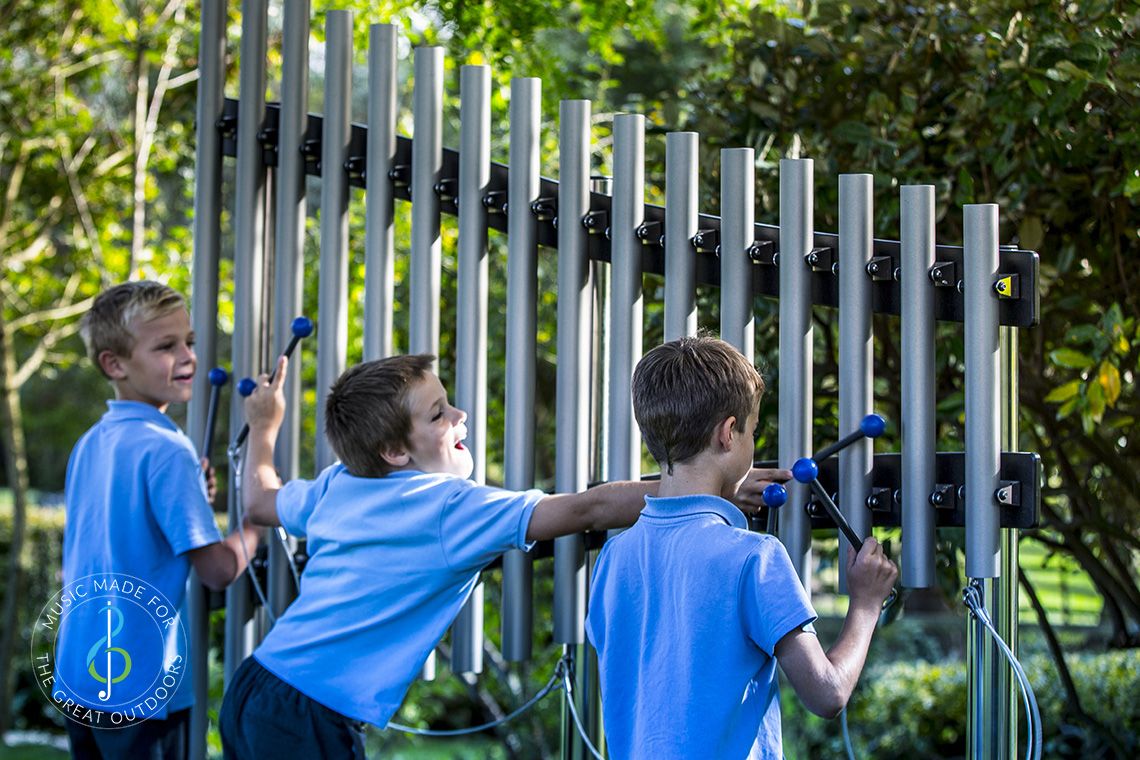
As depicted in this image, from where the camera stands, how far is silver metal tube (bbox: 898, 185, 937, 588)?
9.75ft

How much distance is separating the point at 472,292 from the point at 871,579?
4.84 feet

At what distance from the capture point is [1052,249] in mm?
4426

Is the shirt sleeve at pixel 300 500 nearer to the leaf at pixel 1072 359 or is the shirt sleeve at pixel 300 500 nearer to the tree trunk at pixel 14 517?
the leaf at pixel 1072 359

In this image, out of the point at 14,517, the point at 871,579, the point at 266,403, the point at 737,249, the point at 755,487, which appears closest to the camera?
the point at 871,579

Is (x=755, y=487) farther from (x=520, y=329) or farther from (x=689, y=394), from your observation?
(x=520, y=329)

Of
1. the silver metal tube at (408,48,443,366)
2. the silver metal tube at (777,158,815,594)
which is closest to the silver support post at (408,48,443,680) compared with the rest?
the silver metal tube at (408,48,443,366)

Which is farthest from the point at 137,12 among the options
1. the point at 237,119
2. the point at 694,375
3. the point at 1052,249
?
the point at 694,375

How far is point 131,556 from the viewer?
11.8ft

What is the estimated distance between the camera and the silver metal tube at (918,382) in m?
2.97

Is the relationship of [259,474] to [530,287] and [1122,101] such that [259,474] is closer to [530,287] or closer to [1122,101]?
[530,287]

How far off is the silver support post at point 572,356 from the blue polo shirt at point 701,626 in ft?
2.92

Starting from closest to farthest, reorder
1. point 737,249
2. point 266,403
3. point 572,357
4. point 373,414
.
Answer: point 373,414, point 737,249, point 572,357, point 266,403

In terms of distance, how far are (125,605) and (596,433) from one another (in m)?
1.34

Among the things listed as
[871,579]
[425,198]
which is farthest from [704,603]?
[425,198]
